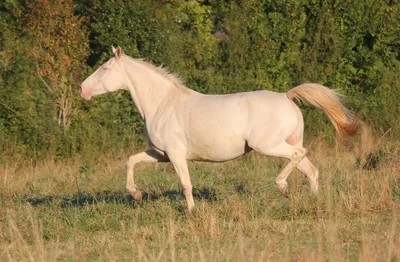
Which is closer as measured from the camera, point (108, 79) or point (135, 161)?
point (135, 161)

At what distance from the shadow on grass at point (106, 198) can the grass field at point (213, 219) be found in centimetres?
2

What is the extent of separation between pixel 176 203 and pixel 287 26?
26.7 ft

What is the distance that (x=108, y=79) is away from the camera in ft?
29.0

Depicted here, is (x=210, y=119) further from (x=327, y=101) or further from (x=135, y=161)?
(x=327, y=101)

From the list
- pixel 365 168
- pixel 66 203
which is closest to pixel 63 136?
pixel 66 203

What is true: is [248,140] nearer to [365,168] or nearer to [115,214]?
[115,214]

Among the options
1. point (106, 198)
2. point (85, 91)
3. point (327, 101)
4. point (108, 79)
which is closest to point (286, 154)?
point (327, 101)

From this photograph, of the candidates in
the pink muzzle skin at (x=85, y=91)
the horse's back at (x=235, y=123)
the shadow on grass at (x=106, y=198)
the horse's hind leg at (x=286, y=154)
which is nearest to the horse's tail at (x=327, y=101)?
the horse's back at (x=235, y=123)

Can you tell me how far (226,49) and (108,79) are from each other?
7566 mm

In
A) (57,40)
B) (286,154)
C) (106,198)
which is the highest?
(57,40)

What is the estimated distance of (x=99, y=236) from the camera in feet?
24.8

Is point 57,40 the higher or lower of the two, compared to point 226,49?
higher

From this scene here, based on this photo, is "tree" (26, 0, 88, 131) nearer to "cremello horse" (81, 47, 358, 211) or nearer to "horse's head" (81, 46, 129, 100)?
"horse's head" (81, 46, 129, 100)

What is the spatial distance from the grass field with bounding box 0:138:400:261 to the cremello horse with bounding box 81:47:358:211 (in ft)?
1.46
